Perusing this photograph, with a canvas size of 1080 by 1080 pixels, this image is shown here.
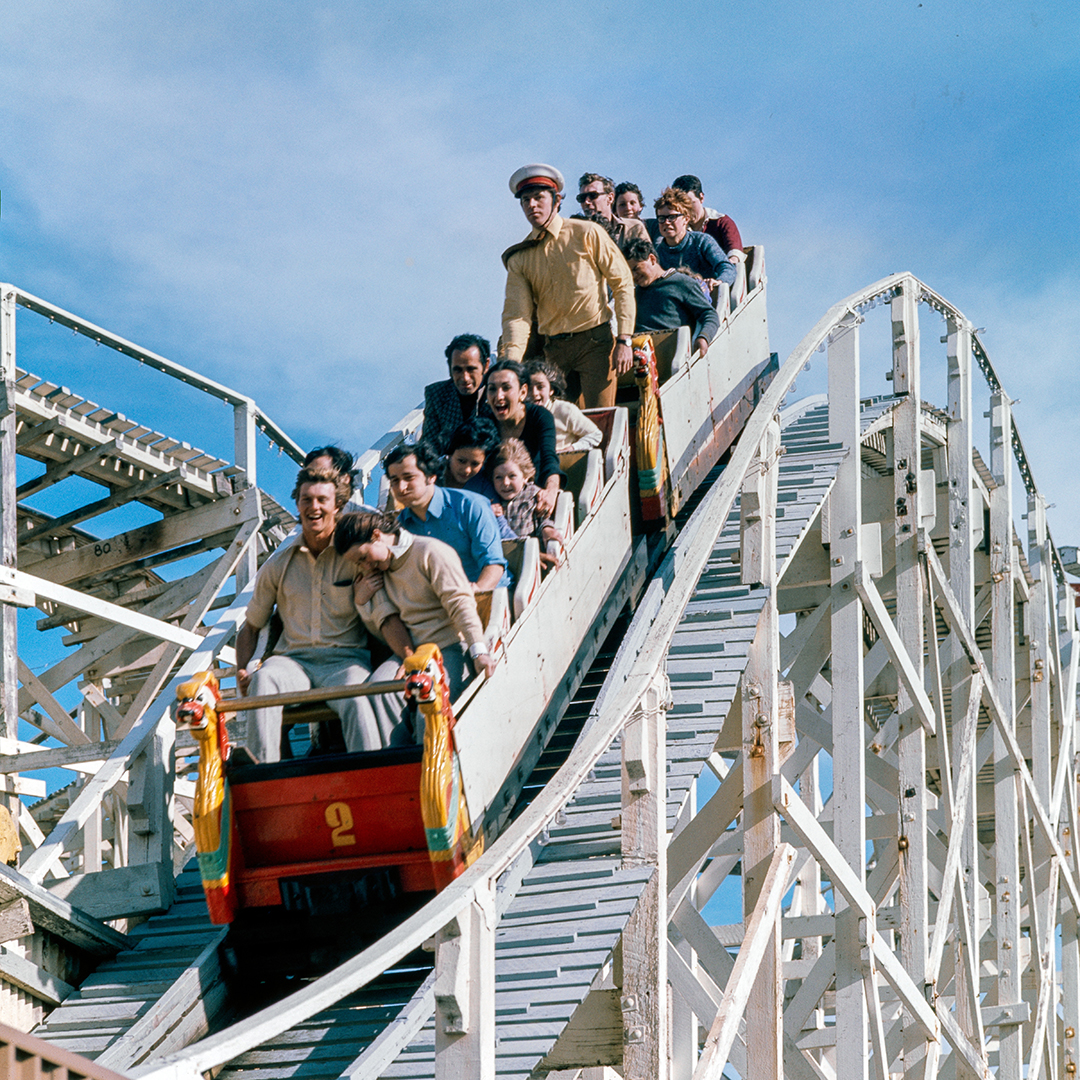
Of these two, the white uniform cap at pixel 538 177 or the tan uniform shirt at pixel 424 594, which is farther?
the white uniform cap at pixel 538 177

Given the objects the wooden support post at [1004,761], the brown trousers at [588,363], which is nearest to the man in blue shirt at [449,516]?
the brown trousers at [588,363]

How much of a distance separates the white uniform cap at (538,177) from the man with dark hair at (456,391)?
3.64 ft

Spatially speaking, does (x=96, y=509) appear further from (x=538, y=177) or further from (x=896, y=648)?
(x=896, y=648)

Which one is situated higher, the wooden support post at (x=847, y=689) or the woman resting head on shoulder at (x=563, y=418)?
the woman resting head on shoulder at (x=563, y=418)

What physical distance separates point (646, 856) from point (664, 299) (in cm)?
558

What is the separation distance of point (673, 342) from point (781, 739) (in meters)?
3.94

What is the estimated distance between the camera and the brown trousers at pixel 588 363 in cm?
888

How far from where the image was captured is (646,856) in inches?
203

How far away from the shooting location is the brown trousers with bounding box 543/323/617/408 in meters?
8.88

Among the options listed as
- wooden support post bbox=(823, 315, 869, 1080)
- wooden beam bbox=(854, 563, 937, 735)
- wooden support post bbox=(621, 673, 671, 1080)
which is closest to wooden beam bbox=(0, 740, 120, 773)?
wooden support post bbox=(823, 315, 869, 1080)

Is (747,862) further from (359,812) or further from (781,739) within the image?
(359,812)

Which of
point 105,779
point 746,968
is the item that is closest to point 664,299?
point 105,779

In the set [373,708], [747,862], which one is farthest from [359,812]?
[747,862]

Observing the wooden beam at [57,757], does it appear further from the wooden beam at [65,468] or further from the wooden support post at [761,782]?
the wooden support post at [761,782]
